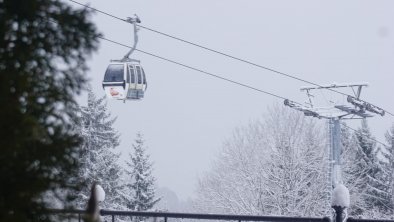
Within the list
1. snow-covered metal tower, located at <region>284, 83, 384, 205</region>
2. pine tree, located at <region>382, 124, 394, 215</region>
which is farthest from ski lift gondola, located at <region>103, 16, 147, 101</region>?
pine tree, located at <region>382, 124, 394, 215</region>

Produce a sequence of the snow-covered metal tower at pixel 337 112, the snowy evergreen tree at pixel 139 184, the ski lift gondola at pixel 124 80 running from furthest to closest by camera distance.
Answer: the snowy evergreen tree at pixel 139 184
the snow-covered metal tower at pixel 337 112
the ski lift gondola at pixel 124 80

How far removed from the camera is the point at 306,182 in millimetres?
31844

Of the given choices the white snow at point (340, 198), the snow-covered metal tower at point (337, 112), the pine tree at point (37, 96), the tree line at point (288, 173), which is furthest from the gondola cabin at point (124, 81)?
the pine tree at point (37, 96)

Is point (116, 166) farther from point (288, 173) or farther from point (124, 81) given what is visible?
point (124, 81)

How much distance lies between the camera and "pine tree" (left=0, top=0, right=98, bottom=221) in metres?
1.97

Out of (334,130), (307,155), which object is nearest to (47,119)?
(334,130)

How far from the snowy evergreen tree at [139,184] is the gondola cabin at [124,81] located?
19.9m

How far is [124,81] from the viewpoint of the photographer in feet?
63.6

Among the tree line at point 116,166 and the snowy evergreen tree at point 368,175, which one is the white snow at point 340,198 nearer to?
the snowy evergreen tree at point 368,175

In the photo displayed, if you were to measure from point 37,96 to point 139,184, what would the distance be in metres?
38.7

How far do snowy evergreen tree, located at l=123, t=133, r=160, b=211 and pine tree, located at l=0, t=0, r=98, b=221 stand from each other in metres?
37.0

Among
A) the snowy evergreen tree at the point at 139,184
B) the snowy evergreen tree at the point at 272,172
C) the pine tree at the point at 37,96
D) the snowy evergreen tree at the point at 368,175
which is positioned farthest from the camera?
the snowy evergreen tree at the point at 139,184

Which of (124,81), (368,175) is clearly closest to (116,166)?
(368,175)

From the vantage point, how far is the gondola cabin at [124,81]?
19.3m
